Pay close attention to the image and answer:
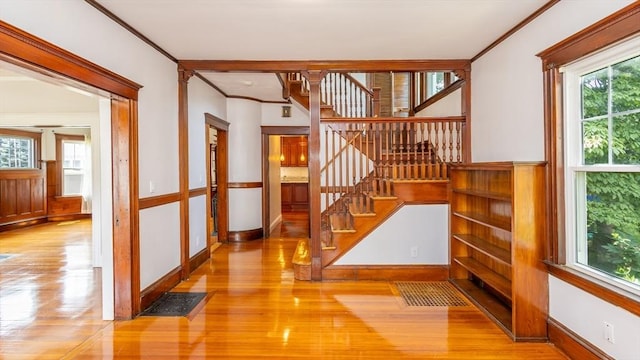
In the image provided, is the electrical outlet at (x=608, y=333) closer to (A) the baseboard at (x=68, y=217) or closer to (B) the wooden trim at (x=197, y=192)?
(B) the wooden trim at (x=197, y=192)

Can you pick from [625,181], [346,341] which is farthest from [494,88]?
[346,341]

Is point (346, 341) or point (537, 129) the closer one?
point (346, 341)

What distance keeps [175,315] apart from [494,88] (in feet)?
12.5

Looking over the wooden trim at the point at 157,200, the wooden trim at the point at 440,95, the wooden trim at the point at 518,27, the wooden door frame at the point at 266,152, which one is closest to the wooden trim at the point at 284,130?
the wooden door frame at the point at 266,152

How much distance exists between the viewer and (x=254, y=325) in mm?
2988

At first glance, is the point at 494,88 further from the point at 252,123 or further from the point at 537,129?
the point at 252,123

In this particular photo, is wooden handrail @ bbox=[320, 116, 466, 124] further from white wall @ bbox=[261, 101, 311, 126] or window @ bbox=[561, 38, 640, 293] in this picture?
white wall @ bbox=[261, 101, 311, 126]

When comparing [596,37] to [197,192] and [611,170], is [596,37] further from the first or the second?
[197,192]

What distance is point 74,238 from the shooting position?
680cm

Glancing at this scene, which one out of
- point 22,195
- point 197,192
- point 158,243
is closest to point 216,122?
point 197,192

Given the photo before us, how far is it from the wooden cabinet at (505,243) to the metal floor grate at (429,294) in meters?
0.13

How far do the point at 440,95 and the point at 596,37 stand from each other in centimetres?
307

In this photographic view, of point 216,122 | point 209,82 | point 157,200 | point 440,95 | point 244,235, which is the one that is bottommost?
point 244,235

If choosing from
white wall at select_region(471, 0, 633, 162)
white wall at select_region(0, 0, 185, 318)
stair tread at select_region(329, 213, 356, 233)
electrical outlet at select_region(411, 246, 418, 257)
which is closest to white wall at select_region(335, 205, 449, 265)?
electrical outlet at select_region(411, 246, 418, 257)
